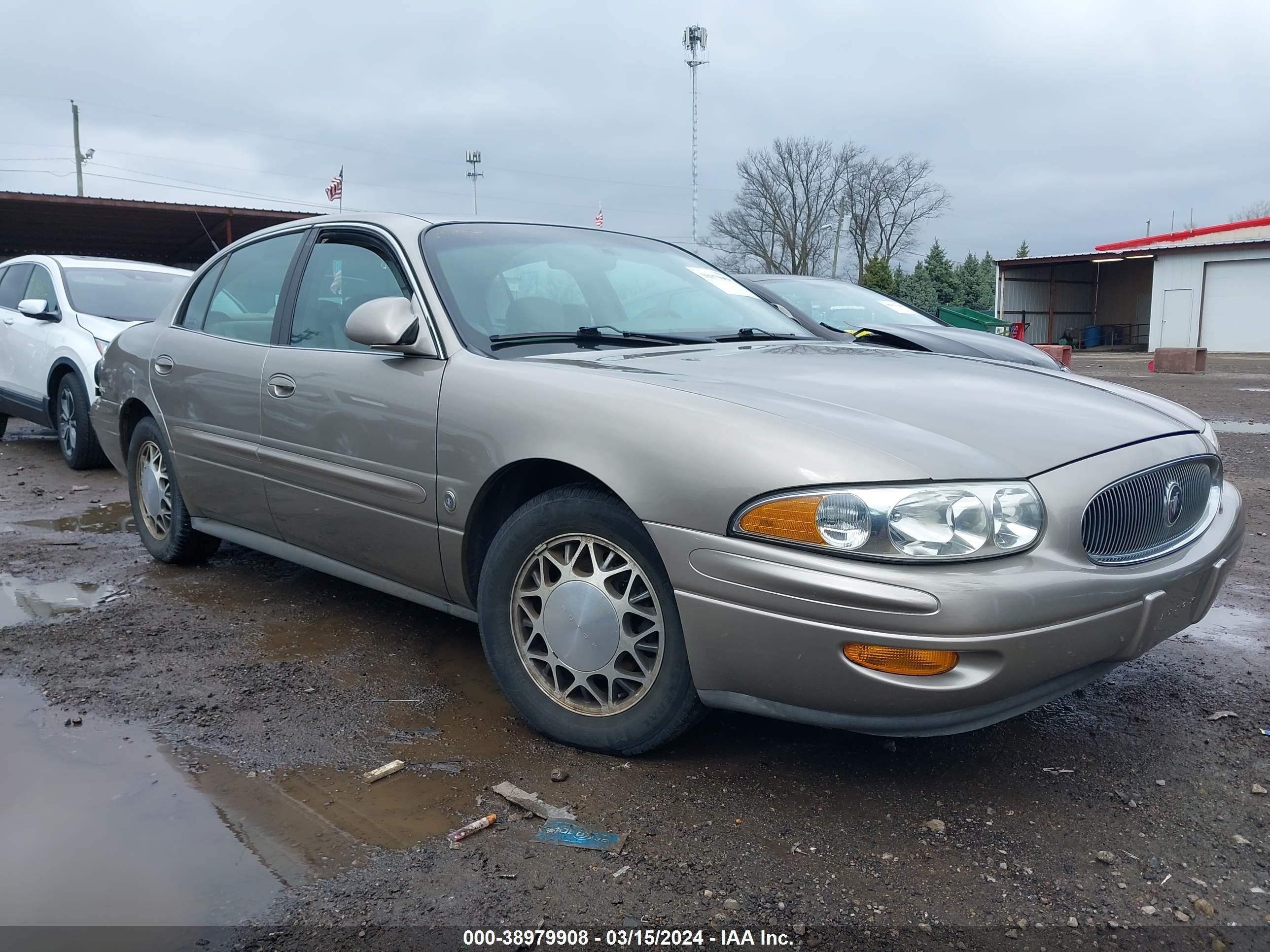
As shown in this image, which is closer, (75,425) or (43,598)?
(43,598)

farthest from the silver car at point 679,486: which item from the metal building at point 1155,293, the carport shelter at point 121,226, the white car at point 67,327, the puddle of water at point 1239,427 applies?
the metal building at point 1155,293

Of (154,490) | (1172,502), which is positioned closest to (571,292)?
(1172,502)

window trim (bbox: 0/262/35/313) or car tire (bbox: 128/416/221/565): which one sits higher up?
window trim (bbox: 0/262/35/313)

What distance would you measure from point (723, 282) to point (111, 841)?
289 cm

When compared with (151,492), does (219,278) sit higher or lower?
higher

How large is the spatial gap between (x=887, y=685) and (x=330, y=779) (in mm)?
1480

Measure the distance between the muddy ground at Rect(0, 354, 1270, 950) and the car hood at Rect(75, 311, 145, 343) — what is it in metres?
4.41

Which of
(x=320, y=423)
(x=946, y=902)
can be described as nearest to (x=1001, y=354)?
(x=320, y=423)

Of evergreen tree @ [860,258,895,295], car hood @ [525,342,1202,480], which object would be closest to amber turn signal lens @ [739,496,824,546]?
car hood @ [525,342,1202,480]

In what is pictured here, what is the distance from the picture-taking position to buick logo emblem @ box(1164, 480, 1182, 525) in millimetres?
2750

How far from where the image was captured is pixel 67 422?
792 cm

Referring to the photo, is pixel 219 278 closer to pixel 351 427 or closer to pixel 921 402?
pixel 351 427

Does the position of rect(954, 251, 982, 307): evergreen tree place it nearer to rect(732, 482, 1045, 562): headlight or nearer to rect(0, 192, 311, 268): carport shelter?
rect(0, 192, 311, 268): carport shelter

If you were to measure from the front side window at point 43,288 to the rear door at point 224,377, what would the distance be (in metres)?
4.35
